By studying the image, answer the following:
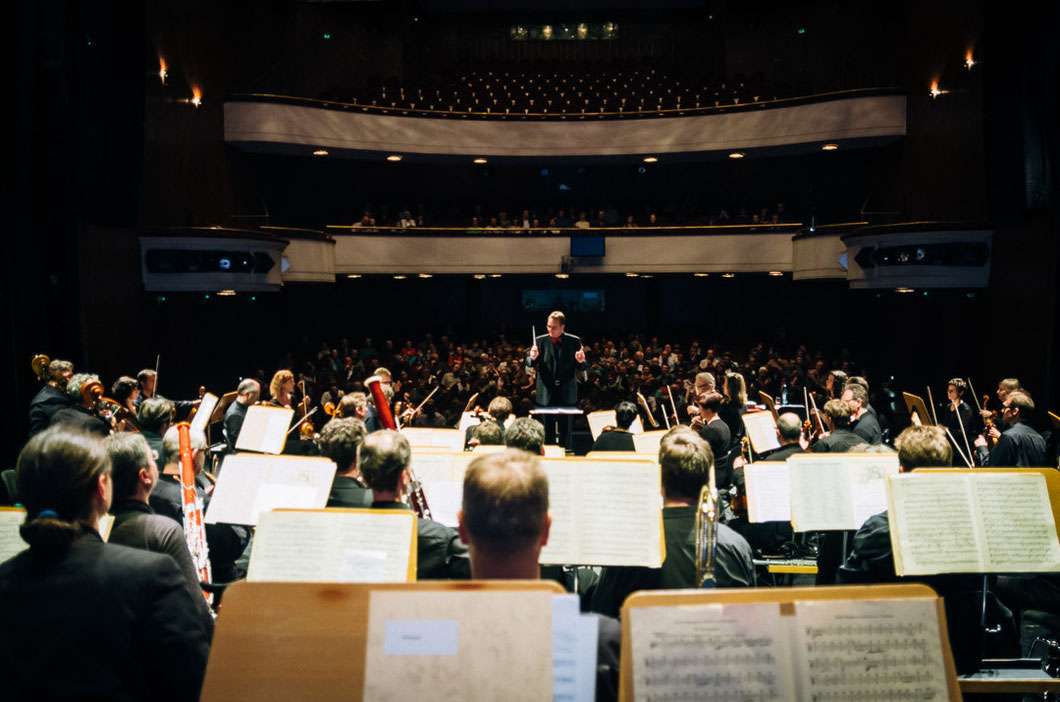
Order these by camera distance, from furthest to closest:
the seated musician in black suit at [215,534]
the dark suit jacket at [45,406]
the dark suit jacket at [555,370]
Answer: the dark suit jacket at [555,370]
the dark suit jacket at [45,406]
the seated musician in black suit at [215,534]

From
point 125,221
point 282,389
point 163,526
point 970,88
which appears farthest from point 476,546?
point 970,88

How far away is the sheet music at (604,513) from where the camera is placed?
140 inches

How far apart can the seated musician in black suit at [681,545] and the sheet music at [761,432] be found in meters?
4.09

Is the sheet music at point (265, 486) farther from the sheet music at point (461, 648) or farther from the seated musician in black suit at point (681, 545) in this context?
the sheet music at point (461, 648)

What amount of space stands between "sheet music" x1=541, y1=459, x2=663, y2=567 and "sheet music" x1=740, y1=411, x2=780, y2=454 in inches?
163

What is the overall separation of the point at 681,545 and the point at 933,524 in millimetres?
1085

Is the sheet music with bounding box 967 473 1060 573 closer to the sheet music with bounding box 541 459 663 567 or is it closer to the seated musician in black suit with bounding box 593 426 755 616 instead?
the seated musician in black suit with bounding box 593 426 755 616

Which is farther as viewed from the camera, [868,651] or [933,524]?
[933,524]

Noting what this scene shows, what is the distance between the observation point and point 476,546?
2.12m

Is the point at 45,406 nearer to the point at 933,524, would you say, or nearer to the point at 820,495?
the point at 820,495

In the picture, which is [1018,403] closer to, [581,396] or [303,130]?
[581,396]

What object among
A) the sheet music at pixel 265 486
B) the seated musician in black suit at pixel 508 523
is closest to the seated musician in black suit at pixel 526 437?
the sheet music at pixel 265 486

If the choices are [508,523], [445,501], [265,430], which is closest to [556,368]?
[265,430]

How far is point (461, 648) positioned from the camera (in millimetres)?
1847
